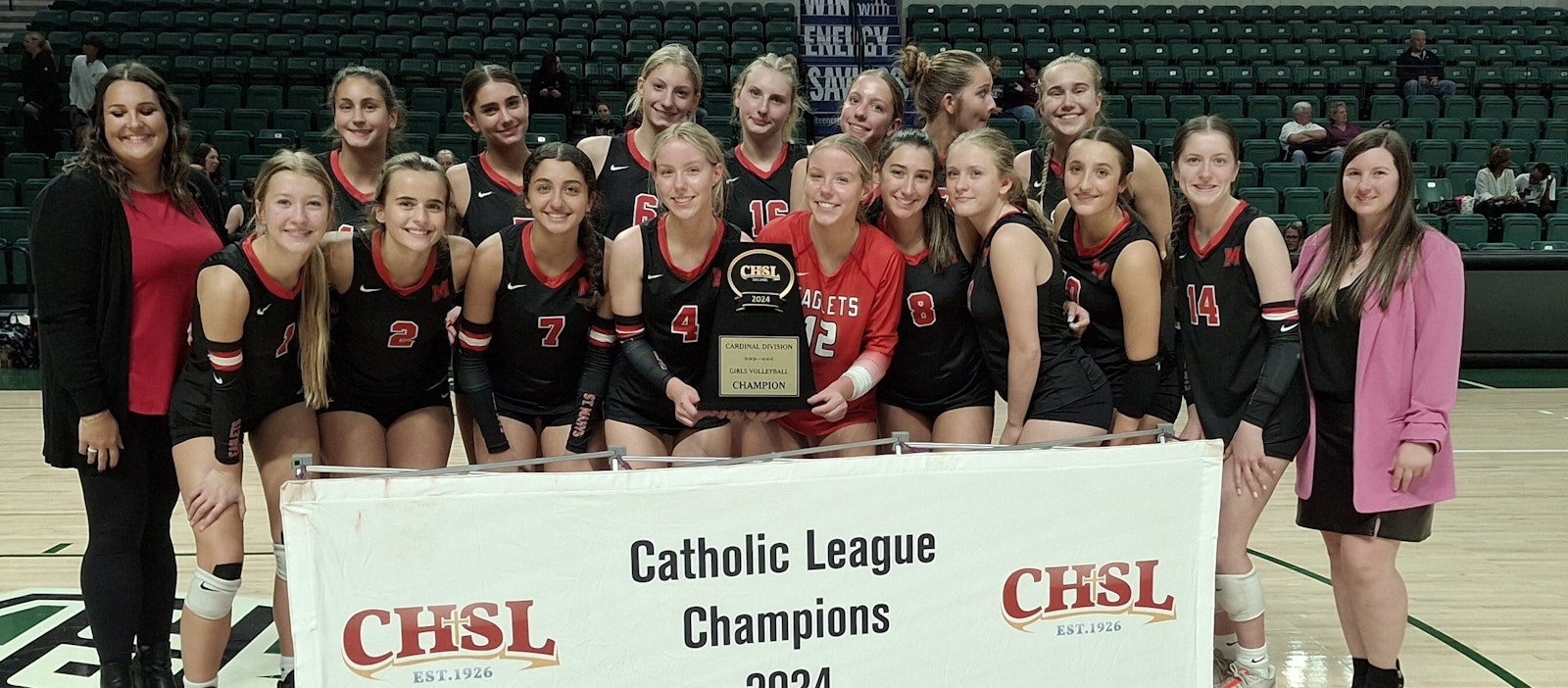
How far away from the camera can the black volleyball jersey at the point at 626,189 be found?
3516mm

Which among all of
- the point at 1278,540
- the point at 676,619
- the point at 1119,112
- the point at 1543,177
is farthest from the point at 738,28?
the point at 676,619

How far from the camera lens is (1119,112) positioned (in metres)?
12.5

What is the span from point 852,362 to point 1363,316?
1.23 m

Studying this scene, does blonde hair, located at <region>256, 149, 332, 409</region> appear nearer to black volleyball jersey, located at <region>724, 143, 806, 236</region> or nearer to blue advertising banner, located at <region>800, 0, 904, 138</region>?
black volleyball jersey, located at <region>724, 143, 806, 236</region>

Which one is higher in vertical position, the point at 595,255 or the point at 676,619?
the point at 595,255

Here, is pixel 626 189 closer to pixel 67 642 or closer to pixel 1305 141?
pixel 67 642

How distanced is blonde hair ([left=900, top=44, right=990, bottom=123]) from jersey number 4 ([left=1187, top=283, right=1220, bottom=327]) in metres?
1.06

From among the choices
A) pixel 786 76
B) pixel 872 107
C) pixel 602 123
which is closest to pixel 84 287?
pixel 786 76

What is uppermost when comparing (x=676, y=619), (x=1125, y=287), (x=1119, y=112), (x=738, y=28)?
(x=738, y=28)

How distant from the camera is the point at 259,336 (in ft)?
9.14

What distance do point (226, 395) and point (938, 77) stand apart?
221 centimetres

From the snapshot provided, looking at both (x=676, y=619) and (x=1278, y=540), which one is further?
(x=1278, y=540)

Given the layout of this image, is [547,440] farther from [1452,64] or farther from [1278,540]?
[1452,64]

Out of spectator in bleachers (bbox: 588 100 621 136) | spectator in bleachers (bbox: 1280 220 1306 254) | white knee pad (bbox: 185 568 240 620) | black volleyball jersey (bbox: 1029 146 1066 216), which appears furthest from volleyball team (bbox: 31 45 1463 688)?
spectator in bleachers (bbox: 588 100 621 136)
